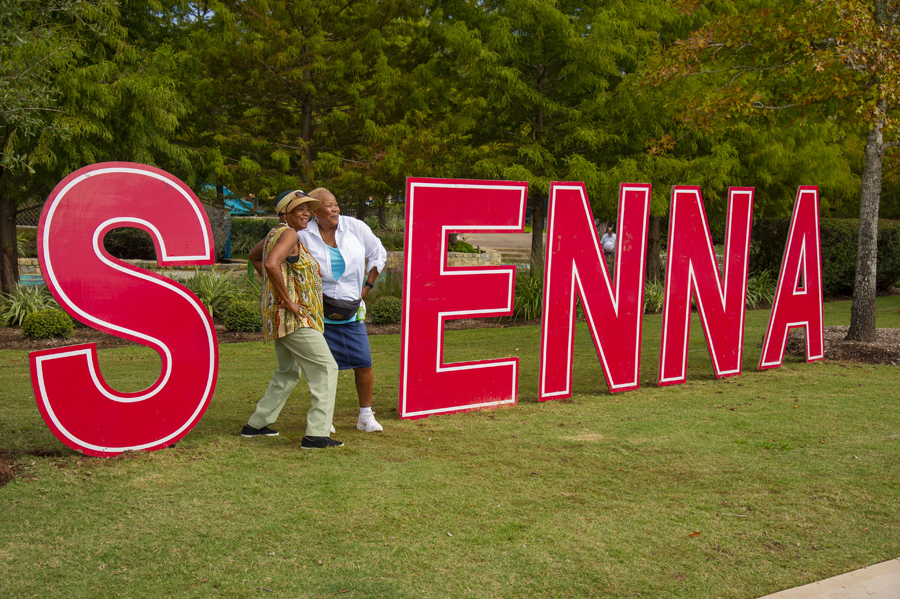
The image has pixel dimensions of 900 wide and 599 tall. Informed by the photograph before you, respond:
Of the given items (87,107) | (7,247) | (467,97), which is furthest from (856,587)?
(7,247)

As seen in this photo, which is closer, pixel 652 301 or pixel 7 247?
pixel 7 247

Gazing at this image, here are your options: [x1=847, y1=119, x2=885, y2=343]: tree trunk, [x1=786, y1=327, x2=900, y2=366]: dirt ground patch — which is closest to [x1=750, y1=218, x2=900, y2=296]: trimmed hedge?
[x1=786, y1=327, x2=900, y2=366]: dirt ground patch

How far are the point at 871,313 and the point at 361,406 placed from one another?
7.81 metres

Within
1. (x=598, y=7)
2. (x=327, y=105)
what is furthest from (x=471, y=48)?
(x=327, y=105)

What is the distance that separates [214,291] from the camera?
12.9 meters

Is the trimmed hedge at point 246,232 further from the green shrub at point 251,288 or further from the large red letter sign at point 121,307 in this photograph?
the large red letter sign at point 121,307

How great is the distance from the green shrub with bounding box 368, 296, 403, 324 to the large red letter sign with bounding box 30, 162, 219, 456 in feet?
25.3

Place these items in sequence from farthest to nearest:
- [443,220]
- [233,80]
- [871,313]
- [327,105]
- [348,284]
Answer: [327,105] < [233,80] < [871,313] < [443,220] < [348,284]

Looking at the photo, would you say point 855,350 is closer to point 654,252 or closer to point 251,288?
point 654,252

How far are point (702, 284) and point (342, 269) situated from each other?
14.9 ft

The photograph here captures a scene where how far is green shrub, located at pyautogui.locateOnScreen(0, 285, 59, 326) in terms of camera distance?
470 inches

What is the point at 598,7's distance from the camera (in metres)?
14.5

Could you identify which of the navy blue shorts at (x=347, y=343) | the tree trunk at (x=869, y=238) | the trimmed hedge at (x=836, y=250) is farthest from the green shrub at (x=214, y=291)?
the trimmed hedge at (x=836, y=250)

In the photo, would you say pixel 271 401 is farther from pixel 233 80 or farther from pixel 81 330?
pixel 233 80
